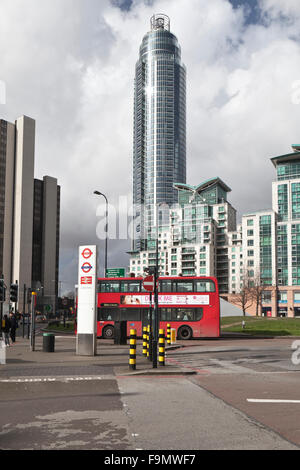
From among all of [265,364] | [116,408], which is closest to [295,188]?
[265,364]

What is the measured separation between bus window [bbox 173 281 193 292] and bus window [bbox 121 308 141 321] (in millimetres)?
2951

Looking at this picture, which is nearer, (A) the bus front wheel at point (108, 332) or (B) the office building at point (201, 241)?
(A) the bus front wheel at point (108, 332)

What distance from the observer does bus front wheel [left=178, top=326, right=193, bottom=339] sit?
30.0 meters

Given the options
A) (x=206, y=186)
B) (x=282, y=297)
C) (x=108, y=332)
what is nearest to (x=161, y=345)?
(x=108, y=332)

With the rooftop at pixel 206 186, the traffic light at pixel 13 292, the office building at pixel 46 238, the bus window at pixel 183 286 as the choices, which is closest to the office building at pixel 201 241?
the rooftop at pixel 206 186

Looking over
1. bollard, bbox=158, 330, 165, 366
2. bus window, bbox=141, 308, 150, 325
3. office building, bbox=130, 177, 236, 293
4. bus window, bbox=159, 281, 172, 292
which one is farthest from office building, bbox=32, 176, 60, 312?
bollard, bbox=158, 330, 165, 366

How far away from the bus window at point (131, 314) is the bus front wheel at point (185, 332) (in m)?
2.84

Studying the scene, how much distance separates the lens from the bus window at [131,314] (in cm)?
3064

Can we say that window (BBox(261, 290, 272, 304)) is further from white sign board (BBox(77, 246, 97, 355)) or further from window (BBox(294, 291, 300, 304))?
white sign board (BBox(77, 246, 97, 355))

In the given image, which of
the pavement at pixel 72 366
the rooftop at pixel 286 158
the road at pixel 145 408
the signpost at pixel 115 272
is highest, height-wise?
the rooftop at pixel 286 158

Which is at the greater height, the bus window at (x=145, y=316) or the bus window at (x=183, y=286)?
the bus window at (x=183, y=286)

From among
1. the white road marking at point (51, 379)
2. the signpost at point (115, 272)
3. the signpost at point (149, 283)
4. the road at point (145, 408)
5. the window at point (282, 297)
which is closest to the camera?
the road at point (145, 408)

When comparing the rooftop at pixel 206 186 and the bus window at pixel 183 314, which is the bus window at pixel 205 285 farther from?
the rooftop at pixel 206 186
